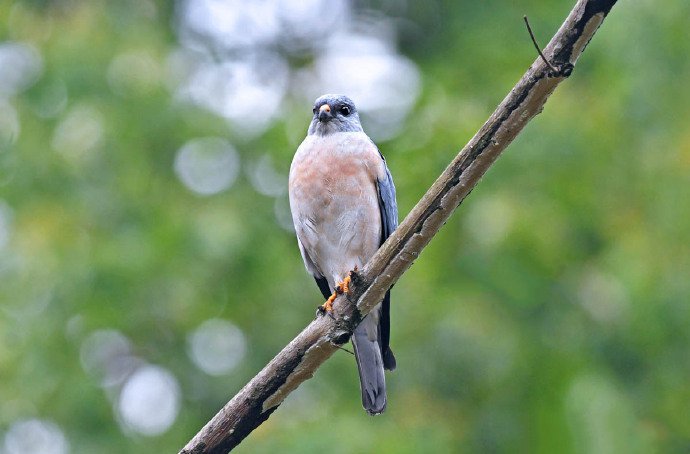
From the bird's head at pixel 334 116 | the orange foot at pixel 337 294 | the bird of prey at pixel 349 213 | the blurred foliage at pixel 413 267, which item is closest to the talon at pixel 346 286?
the orange foot at pixel 337 294

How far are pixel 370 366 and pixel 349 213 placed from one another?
77 centimetres

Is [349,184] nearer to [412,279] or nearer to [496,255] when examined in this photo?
[496,255]

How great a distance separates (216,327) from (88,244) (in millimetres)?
1367

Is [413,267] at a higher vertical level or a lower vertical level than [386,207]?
lower

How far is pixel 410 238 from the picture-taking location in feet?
12.3

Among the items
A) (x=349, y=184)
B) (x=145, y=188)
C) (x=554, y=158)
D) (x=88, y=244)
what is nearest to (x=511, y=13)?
(x=554, y=158)

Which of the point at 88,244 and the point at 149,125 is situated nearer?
the point at 88,244

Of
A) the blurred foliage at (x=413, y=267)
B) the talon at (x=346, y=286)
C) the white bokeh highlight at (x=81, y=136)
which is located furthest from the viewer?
the white bokeh highlight at (x=81, y=136)

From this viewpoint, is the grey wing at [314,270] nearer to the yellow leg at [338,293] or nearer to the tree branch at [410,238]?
the yellow leg at [338,293]

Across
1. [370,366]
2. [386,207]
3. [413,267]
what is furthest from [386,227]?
[413,267]

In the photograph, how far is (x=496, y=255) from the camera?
7.46 metres

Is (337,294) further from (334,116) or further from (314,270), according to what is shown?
(334,116)

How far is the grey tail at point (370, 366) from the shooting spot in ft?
16.1

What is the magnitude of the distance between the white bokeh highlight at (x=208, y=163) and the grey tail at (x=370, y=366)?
13.9ft
